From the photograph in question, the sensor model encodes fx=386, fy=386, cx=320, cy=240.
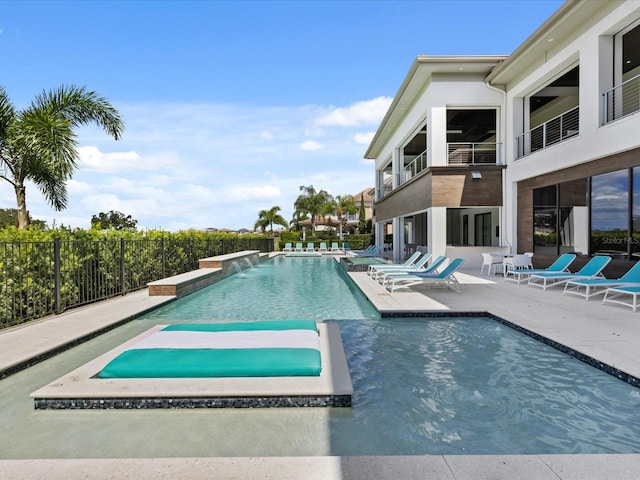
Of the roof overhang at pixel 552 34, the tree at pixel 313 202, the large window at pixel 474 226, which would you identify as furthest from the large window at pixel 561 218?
the tree at pixel 313 202

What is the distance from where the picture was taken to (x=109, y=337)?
5.90m

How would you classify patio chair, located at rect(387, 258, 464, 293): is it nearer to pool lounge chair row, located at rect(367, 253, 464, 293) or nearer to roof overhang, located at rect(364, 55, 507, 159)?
pool lounge chair row, located at rect(367, 253, 464, 293)

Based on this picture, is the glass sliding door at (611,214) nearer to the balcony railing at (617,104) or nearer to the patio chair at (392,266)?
the balcony railing at (617,104)

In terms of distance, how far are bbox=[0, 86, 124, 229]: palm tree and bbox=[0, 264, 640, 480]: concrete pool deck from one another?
4104 millimetres

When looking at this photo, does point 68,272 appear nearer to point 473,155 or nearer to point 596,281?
point 596,281

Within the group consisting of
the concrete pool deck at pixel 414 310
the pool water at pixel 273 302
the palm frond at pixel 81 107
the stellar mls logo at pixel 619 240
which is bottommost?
the pool water at pixel 273 302

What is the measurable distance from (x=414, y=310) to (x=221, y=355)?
4.10 m

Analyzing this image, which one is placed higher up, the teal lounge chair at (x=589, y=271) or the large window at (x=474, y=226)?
the large window at (x=474, y=226)

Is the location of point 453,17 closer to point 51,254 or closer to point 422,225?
point 422,225

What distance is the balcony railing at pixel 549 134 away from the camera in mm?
11926

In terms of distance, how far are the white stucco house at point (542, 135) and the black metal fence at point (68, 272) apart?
997 cm

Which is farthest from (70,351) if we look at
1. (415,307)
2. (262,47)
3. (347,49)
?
(347,49)

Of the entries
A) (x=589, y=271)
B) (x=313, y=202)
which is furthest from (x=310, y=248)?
(x=589, y=271)

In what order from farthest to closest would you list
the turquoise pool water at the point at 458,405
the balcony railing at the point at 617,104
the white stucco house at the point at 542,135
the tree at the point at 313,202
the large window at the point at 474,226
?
the tree at the point at 313,202
the large window at the point at 474,226
the balcony railing at the point at 617,104
the white stucco house at the point at 542,135
the turquoise pool water at the point at 458,405
